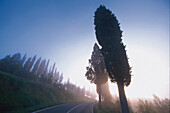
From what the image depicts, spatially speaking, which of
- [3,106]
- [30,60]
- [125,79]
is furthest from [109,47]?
[30,60]

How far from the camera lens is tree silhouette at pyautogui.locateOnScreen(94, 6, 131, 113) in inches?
314

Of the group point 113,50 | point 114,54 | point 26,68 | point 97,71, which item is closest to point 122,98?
point 114,54

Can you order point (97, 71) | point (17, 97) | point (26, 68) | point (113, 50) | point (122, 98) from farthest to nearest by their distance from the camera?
point (26, 68), point (97, 71), point (17, 97), point (113, 50), point (122, 98)

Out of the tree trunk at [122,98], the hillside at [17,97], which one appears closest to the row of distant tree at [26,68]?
the hillside at [17,97]

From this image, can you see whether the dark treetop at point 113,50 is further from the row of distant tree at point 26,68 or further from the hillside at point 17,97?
the row of distant tree at point 26,68

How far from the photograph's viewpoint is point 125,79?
26.5ft

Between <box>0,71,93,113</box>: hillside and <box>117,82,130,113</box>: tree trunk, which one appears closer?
<box>117,82,130,113</box>: tree trunk

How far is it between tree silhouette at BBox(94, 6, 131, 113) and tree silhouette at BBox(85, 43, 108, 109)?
7.25m

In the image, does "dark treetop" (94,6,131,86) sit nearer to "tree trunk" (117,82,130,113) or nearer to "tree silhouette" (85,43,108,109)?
"tree trunk" (117,82,130,113)

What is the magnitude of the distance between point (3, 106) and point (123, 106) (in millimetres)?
12772

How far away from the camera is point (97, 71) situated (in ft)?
54.1

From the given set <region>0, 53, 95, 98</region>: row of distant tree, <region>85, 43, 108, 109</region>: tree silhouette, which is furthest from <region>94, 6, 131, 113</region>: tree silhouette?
<region>0, 53, 95, 98</region>: row of distant tree

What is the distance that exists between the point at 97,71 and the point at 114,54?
351 inches

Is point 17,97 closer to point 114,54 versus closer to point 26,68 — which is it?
point 114,54
